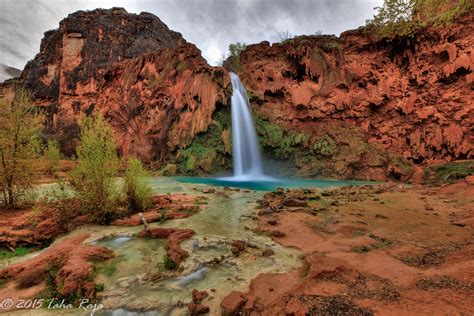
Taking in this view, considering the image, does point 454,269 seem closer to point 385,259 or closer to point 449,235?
point 385,259

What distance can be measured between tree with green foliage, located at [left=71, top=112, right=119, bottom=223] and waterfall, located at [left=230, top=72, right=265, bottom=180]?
57.0 feet

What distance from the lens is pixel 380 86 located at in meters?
25.0

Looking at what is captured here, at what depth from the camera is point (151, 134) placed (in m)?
27.9

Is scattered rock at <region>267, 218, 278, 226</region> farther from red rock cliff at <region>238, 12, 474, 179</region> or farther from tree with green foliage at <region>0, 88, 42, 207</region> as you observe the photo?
red rock cliff at <region>238, 12, 474, 179</region>

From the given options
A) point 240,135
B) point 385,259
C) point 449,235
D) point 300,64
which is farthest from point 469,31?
point 385,259

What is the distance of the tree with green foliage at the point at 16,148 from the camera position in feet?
28.6

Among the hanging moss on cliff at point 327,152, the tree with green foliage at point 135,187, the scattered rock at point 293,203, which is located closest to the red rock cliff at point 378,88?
the hanging moss on cliff at point 327,152

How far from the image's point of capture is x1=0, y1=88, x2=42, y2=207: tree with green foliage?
8703mm

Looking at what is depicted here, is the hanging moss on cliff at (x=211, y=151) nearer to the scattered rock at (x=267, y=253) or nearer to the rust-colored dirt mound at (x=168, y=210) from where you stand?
the rust-colored dirt mound at (x=168, y=210)

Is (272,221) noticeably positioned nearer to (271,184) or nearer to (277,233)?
(277,233)

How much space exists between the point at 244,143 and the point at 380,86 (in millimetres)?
14462

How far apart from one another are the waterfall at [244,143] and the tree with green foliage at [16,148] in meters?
17.1

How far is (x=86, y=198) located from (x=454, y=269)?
337 inches

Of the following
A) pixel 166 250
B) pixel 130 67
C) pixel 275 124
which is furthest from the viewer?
pixel 130 67
